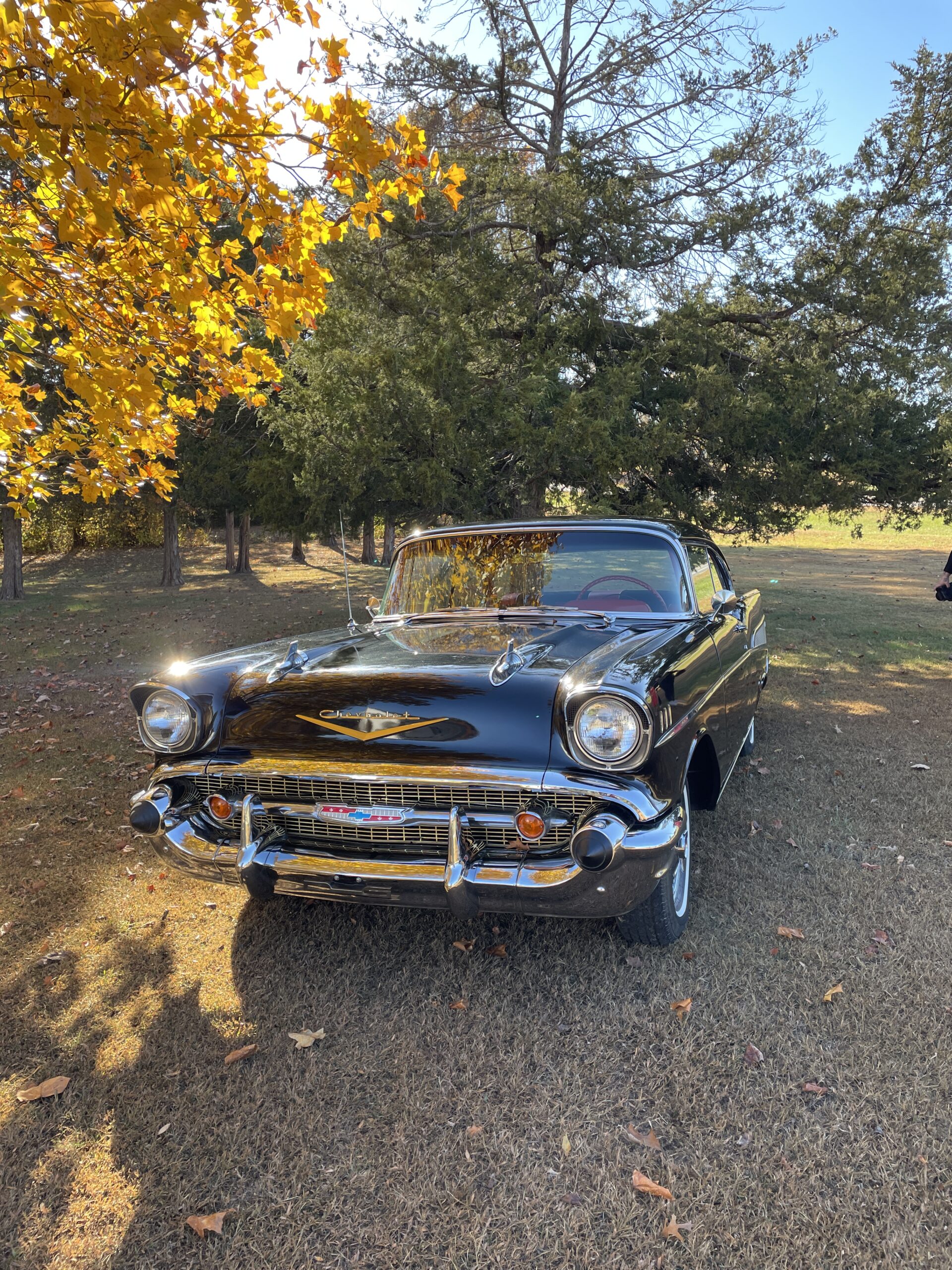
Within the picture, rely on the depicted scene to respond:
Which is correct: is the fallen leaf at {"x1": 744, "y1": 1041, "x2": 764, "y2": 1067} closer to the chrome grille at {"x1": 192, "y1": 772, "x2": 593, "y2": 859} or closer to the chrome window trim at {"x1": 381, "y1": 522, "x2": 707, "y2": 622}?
the chrome grille at {"x1": 192, "y1": 772, "x2": 593, "y2": 859}

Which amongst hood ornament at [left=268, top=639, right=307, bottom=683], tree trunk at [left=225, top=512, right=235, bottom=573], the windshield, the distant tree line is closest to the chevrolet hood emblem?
hood ornament at [left=268, top=639, right=307, bottom=683]

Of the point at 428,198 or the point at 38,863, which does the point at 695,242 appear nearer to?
the point at 428,198

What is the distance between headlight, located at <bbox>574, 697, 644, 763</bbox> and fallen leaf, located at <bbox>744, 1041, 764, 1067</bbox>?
3.50 feet

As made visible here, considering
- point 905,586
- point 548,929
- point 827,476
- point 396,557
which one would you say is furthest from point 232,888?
point 905,586

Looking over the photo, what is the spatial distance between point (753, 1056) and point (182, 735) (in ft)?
8.03

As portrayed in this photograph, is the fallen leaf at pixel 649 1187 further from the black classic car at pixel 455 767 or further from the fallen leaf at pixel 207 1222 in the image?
the fallen leaf at pixel 207 1222

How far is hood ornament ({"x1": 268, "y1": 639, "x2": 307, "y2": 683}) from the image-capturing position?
3.41 meters

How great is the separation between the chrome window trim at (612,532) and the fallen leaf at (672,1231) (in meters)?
2.45

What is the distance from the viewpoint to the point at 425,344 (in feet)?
28.5

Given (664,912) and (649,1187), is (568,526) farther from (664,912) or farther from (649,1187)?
(649,1187)

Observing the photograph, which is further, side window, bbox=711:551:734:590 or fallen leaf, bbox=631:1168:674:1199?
side window, bbox=711:551:734:590

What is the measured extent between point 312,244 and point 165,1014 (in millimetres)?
4275

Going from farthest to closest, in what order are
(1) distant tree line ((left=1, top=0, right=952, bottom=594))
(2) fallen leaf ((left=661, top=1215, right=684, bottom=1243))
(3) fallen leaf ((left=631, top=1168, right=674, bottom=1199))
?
(1) distant tree line ((left=1, top=0, right=952, bottom=594)) < (3) fallen leaf ((left=631, top=1168, right=674, bottom=1199)) < (2) fallen leaf ((left=661, top=1215, right=684, bottom=1243))

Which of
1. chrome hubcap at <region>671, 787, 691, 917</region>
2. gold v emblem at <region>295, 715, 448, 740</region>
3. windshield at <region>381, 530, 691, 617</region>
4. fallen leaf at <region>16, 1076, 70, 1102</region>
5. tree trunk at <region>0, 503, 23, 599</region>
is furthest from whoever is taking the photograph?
tree trunk at <region>0, 503, 23, 599</region>
